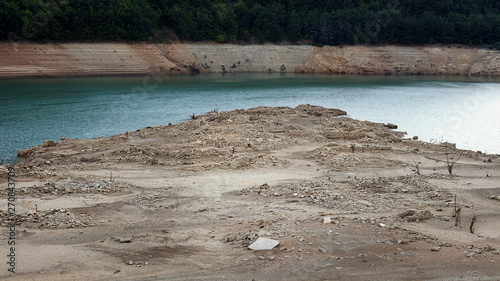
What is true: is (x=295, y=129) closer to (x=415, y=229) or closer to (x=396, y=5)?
(x=415, y=229)

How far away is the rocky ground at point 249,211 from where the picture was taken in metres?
8.30

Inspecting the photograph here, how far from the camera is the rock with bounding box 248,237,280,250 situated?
8.88m

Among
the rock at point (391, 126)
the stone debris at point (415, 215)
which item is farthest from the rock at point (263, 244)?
the rock at point (391, 126)

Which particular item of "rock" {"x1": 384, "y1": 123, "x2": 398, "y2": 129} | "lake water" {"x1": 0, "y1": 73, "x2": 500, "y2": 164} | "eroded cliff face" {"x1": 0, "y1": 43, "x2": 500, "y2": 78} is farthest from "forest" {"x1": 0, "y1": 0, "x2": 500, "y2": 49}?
"rock" {"x1": 384, "y1": 123, "x2": 398, "y2": 129}

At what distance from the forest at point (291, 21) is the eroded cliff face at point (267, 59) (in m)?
1.76

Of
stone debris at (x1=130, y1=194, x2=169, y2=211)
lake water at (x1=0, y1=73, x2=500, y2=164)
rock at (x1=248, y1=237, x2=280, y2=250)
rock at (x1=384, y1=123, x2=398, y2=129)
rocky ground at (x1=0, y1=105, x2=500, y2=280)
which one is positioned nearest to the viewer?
rocky ground at (x1=0, y1=105, x2=500, y2=280)

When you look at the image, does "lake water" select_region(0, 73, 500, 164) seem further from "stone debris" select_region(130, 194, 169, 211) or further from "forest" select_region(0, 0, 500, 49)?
"forest" select_region(0, 0, 500, 49)

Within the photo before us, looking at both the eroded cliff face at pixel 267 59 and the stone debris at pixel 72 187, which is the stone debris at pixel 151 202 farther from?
the eroded cliff face at pixel 267 59

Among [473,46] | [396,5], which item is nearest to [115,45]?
[396,5]

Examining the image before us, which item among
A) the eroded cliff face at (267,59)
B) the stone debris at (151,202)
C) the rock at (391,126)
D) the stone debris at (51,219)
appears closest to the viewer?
the stone debris at (51,219)

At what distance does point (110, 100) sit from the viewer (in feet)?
113

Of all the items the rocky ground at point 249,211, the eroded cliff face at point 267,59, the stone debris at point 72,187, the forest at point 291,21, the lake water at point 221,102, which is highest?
the forest at point 291,21

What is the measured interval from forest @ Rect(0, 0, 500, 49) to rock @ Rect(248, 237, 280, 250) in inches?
1969

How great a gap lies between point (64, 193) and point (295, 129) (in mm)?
13299
